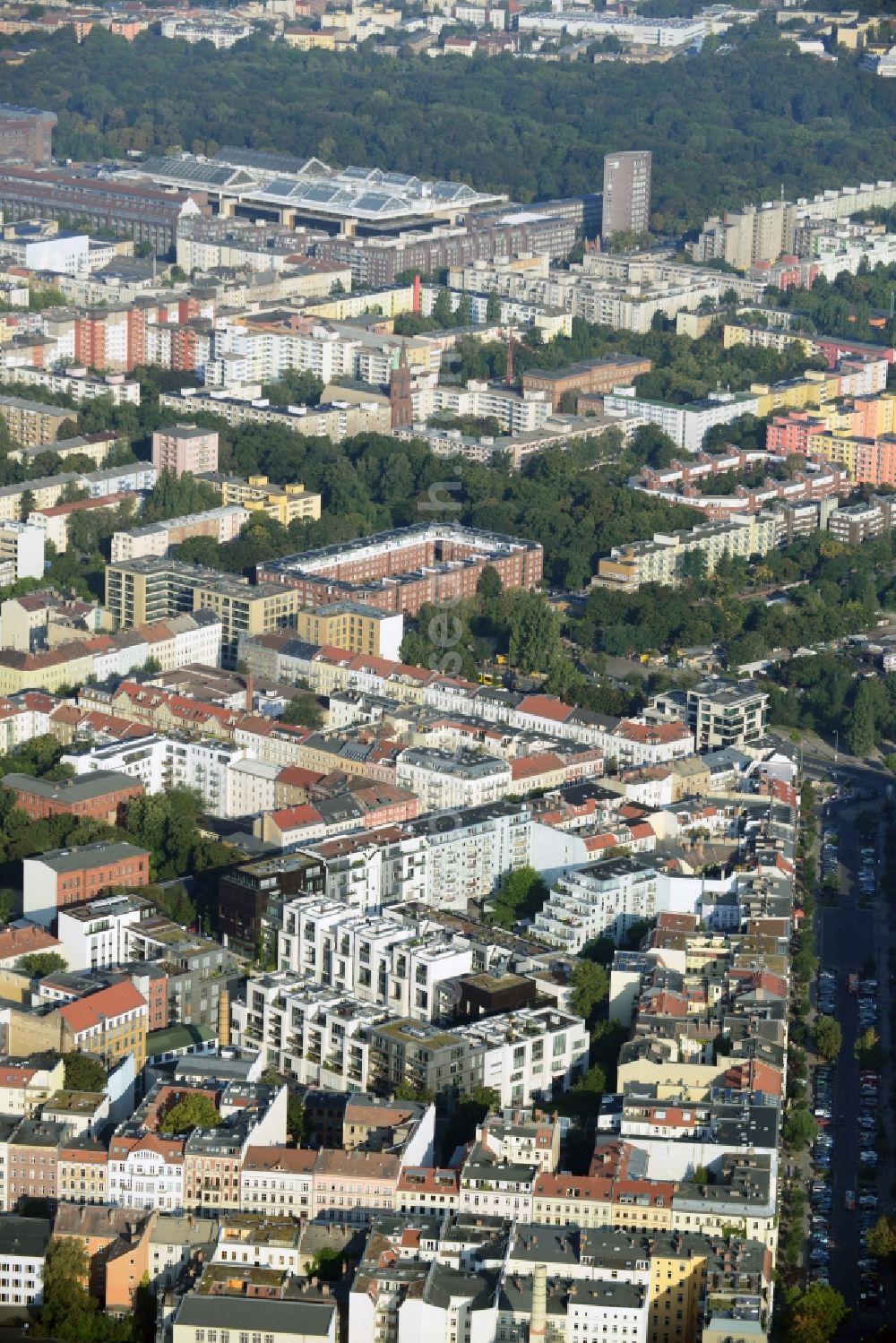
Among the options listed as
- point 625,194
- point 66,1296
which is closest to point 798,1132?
point 66,1296

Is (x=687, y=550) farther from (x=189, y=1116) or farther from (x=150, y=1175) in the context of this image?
(x=150, y=1175)

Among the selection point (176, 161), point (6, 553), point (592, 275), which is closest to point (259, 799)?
point (6, 553)

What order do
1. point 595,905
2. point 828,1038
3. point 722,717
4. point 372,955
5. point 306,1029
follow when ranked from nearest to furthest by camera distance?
point 306,1029, point 828,1038, point 372,955, point 595,905, point 722,717

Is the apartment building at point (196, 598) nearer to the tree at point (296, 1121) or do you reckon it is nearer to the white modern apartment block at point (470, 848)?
the white modern apartment block at point (470, 848)

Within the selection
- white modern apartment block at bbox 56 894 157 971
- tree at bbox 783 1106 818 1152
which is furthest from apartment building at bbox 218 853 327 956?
tree at bbox 783 1106 818 1152

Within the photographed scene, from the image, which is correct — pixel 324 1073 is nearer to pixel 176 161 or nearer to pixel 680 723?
pixel 680 723

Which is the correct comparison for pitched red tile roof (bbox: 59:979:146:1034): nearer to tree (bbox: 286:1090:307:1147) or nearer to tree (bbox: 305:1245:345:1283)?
tree (bbox: 286:1090:307:1147)
